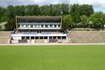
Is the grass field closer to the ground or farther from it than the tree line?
closer to the ground

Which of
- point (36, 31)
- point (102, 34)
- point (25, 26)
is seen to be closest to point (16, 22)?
point (25, 26)

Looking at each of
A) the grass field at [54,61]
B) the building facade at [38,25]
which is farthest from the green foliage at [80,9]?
the grass field at [54,61]

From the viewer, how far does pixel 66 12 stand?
94.1m

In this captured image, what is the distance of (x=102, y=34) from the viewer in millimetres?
56219

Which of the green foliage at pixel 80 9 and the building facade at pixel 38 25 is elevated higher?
the green foliage at pixel 80 9

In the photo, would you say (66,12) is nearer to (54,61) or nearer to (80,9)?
(80,9)

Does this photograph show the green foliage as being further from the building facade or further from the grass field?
the grass field

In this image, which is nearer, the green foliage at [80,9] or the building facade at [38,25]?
the building facade at [38,25]

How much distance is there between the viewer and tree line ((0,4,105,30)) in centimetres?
7263

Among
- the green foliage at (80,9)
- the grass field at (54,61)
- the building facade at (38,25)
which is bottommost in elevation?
the grass field at (54,61)

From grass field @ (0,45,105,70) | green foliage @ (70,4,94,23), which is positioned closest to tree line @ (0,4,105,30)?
green foliage @ (70,4,94,23)

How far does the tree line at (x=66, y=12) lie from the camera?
72631 millimetres

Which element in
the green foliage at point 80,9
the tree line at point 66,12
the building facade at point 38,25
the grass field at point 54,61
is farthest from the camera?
the green foliage at point 80,9

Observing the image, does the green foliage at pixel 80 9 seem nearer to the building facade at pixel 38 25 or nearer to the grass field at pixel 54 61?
the building facade at pixel 38 25
